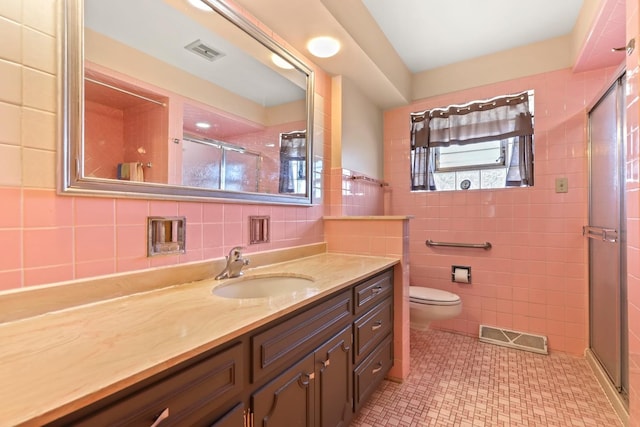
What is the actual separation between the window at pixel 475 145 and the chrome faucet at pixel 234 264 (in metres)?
1.93

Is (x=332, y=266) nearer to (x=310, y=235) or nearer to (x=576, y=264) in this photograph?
(x=310, y=235)

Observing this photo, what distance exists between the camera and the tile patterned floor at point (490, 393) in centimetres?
147

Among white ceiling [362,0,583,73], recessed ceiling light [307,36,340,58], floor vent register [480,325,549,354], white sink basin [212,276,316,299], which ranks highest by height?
white ceiling [362,0,583,73]

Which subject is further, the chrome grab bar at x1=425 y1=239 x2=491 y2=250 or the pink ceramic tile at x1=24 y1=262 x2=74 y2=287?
the chrome grab bar at x1=425 y1=239 x2=491 y2=250

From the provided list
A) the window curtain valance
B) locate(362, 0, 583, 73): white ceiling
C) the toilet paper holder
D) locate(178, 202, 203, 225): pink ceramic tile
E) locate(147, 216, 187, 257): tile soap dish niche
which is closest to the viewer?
locate(147, 216, 187, 257): tile soap dish niche

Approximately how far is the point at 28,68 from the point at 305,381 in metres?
1.25

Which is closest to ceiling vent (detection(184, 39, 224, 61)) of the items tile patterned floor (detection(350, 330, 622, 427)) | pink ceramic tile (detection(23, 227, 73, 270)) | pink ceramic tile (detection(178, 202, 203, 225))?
pink ceramic tile (detection(178, 202, 203, 225))

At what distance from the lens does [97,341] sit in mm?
653

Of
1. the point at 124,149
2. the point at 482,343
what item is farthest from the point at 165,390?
the point at 482,343

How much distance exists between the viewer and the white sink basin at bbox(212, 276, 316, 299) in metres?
1.28

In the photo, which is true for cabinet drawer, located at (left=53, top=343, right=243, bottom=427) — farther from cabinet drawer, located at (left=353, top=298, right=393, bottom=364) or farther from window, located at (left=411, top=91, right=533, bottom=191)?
window, located at (left=411, top=91, right=533, bottom=191)

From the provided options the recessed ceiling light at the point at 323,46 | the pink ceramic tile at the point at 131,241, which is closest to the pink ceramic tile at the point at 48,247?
the pink ceramic tile at the point at 131,241

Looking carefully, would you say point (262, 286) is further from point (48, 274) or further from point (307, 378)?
point (48, 274)

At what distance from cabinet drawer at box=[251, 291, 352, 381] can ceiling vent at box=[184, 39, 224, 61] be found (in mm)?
1180
